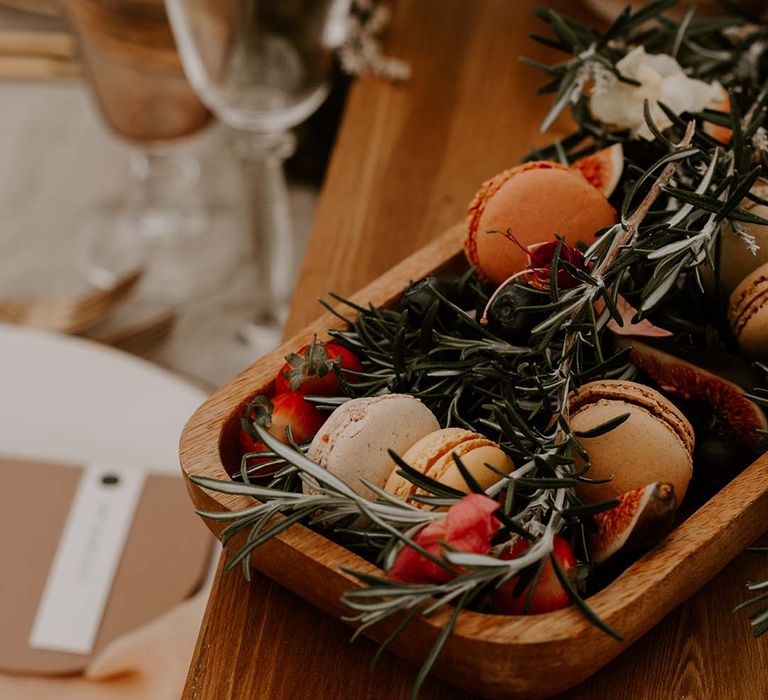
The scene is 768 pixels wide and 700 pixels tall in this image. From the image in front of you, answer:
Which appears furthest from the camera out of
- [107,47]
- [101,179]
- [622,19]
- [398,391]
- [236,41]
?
[101,179]

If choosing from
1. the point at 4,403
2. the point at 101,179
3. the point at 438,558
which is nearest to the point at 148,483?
the point at 4,403

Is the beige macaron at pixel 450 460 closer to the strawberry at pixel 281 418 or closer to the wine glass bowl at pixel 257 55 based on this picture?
the strawberry at pixel 281 418

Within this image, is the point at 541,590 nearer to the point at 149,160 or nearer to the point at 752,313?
the point at 752,313

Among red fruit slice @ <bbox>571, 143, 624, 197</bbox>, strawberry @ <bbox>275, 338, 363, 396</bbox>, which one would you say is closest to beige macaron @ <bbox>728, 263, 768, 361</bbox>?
red fruit slice @ <bbox>571, 143, 624, 197</bbox>

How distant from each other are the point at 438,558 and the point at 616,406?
0.14 m

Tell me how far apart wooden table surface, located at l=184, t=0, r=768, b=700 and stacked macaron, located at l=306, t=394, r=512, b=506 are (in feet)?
0.33

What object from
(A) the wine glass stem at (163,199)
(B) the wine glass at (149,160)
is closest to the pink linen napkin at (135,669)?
(B) the wine glass at (149,160)

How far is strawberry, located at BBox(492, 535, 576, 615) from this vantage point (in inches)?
19.6

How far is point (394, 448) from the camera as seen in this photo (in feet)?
1.77

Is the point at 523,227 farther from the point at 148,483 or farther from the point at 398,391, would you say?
the point at 148,483

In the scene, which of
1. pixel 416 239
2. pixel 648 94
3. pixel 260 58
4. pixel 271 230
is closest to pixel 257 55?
pixel 260 58

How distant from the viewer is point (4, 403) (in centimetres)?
Answer: 112

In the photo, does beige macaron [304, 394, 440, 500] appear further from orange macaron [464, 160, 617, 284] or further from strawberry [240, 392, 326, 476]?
orange macaron [464, 160, 617, 284]

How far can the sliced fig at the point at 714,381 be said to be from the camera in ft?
1.94
